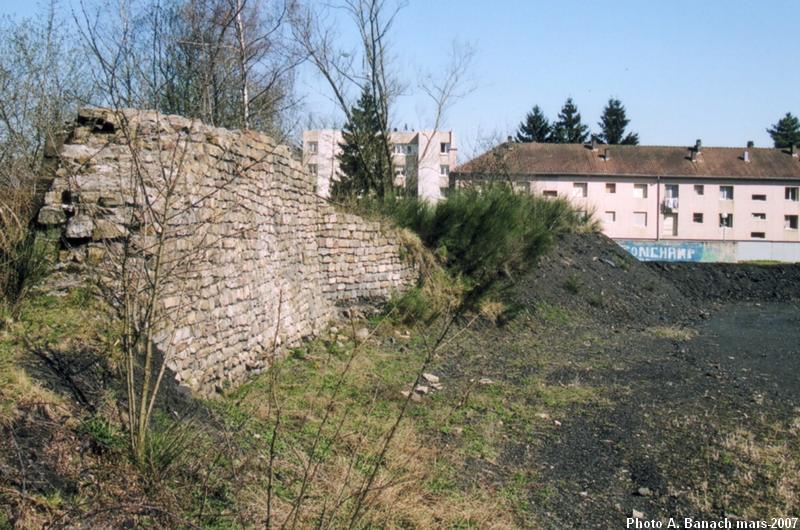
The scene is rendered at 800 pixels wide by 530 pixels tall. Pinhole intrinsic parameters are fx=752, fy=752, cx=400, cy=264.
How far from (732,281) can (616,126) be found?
39.4m

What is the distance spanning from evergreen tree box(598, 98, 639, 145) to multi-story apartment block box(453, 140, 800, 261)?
9680 mm

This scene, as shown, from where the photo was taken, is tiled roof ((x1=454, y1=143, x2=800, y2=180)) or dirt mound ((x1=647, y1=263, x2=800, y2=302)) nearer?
dirt mound ((x1=647, y1=263, x2=800, y2=302))

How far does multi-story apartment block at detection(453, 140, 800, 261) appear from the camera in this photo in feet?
162

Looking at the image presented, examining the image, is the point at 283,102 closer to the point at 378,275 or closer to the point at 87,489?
the point at 378,275

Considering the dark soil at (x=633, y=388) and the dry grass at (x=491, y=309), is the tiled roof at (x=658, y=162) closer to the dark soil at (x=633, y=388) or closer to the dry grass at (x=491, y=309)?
the dark soil at (x=633, y=388)

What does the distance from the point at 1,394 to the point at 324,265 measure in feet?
23.3

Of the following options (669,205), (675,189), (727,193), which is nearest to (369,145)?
(669,205)

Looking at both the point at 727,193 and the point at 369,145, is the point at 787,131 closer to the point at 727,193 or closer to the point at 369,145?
the point at 727,193

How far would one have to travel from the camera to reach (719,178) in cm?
5000

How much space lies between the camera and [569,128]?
59875 mm

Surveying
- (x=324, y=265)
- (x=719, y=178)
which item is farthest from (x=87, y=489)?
(x=719, y=178)

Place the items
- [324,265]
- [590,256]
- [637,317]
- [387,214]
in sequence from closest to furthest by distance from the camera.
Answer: [324,265]
[387,214]
[637,317]
[590,256]

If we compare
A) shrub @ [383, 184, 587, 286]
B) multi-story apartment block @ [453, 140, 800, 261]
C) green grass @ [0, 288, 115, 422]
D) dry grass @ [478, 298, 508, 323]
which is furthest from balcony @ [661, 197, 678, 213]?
green grass @ [0, 288, 115, 422]

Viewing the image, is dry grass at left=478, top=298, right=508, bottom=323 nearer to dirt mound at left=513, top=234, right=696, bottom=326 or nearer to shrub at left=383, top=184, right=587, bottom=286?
shrub at left=383, top=184, right=587, bottom=286
